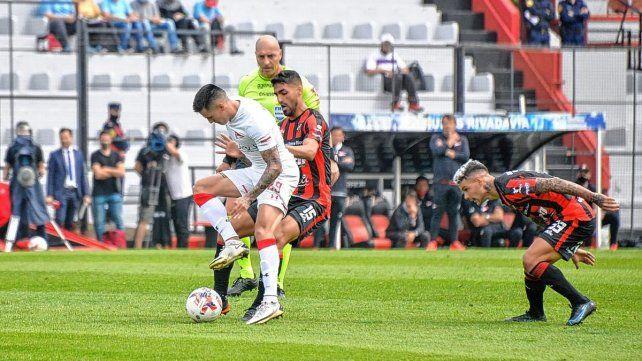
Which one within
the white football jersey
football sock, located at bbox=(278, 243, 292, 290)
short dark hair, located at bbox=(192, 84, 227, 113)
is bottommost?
football sock, located at bbox=(278, 243, 292, 290)

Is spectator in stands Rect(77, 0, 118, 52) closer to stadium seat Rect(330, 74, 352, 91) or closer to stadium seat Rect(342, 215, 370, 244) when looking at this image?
stadium seat Rect(330, 74, 352, 91)

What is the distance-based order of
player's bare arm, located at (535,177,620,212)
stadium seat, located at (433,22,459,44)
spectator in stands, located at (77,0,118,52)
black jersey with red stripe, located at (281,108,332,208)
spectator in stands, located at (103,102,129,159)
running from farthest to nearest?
stadium seat, located at (433,22,459,44)
spectator in stands, located at (77,0,118,52)
spectator in stands, located at (103,102,129,159)
black jersey with red stripe, located at (281,108,332,208)
player's bare arm, located at (535,177,620,212)

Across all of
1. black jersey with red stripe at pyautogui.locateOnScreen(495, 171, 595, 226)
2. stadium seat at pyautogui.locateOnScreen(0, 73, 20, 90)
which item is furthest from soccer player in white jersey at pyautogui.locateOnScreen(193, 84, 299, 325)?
stadium seat at pyautogui.locateOnScreen(0, 73, 20, 90)

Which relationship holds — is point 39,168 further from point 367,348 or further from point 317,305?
point 367,348

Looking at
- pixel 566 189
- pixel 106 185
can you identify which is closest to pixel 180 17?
pixel 106 185

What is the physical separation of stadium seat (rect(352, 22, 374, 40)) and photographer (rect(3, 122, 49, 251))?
36.3 feet

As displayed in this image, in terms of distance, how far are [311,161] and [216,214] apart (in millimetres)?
1043

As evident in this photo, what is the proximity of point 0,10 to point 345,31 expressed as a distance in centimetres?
830

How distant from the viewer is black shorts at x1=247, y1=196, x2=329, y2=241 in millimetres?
9836

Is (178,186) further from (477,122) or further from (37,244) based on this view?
(477,122)

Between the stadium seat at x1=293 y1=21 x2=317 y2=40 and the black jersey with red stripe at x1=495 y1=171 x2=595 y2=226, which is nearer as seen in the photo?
the black jersey with red stripe at x1=495 y1=171 x2=595 y2=226

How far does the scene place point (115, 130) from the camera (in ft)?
75.3

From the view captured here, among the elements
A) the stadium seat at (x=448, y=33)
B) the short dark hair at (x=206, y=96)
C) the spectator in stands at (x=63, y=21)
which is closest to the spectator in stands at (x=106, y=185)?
the spectator in stands at (x=63, y=21)

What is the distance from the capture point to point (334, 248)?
21.1 m
